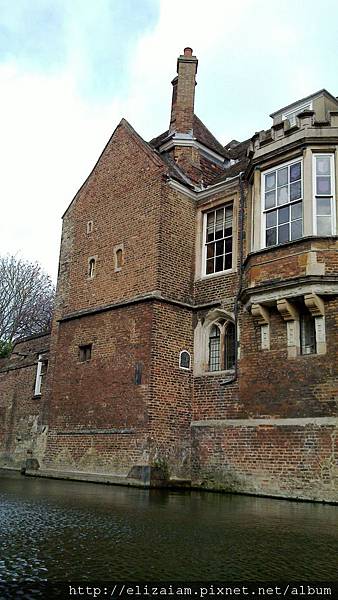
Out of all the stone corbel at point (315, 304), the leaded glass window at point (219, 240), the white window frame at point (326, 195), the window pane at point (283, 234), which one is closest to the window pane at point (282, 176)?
the white window frame at point (326, 195)

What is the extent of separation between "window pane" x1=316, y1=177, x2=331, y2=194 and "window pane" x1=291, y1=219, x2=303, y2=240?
0.84 metres

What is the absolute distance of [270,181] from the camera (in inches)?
561

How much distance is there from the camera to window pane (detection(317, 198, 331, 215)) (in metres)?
12.9

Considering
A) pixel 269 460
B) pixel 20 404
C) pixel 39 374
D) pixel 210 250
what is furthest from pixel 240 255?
pixel 20 404

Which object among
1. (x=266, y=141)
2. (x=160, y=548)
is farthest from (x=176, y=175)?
(x=160, y=548)

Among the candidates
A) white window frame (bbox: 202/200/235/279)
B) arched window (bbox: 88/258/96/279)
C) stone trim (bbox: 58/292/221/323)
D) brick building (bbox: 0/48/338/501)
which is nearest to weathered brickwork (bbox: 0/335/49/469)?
brick building (bbox: 0/48/338/501)

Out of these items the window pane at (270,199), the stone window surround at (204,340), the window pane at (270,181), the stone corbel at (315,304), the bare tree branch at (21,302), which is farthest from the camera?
the bare tree branch at (21,302)

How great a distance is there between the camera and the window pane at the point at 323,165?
13211 millimetres

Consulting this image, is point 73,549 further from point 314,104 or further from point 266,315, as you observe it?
point 314,104

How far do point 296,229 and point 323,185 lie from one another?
119 centimetres

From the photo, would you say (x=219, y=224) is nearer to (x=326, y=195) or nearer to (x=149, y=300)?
(x=149, y=300)

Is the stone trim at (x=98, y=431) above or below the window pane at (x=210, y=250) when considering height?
below

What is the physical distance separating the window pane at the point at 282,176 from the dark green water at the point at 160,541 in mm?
7762

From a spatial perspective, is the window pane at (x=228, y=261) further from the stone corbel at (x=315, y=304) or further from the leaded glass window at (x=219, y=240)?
the stone corbel at (x=315, y=304)
